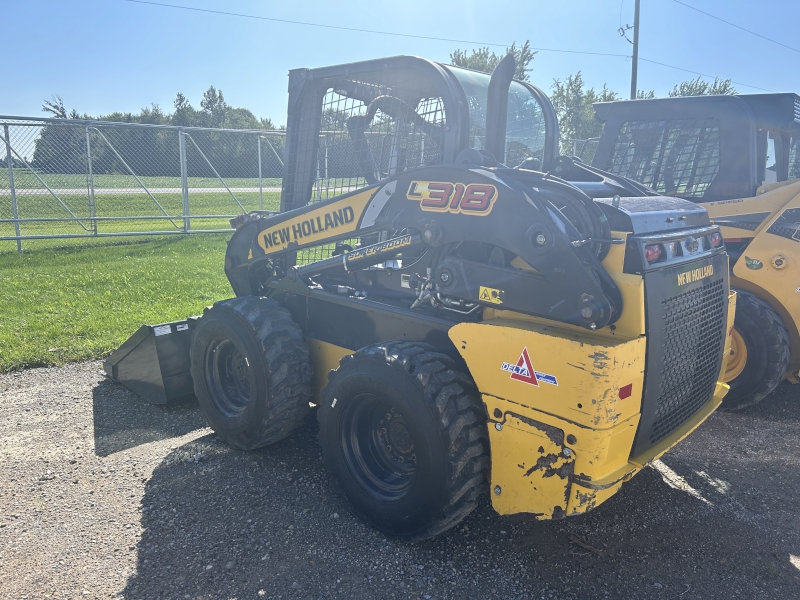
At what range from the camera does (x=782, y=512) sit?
3.56 meters

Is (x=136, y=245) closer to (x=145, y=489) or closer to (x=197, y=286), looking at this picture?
(x=197, y=286)

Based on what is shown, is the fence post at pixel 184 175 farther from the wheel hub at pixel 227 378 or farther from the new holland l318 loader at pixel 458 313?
the wheel hub at pixel 227 378

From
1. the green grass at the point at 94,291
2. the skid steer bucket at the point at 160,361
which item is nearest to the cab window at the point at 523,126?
the skid steer bucket at the point at 160,361

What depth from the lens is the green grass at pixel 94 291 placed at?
249 inches

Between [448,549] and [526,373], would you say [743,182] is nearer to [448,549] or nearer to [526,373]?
[526,373]

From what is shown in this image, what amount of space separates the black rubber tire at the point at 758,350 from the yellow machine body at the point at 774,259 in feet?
0.38

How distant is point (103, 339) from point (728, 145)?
656 cm

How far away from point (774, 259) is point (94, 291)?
8.36 m

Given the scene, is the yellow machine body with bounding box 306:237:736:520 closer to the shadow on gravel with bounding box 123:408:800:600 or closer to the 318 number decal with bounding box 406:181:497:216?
the shadow on gravel with bounding box 123:408:800:600

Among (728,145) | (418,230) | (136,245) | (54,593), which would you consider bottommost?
(54,593)

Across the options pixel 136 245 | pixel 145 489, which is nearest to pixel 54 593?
pixel 145 489

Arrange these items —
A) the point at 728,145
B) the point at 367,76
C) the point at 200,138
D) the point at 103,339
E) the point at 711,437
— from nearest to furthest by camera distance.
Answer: the point at 367,76 < the point at 711,437 < the point at 728,145 < the point at 103,339 < the point at 200,138

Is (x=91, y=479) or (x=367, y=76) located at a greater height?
(x=367, y=76)

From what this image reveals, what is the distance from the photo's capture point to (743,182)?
5.37 metres
